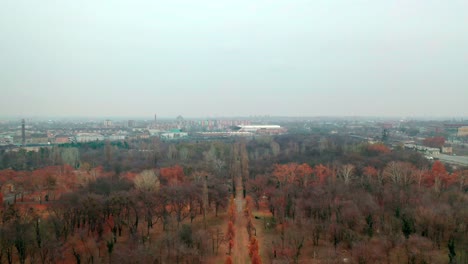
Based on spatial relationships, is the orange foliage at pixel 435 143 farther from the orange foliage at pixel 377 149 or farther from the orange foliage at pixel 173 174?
Result: the orange foliage at pixel 173 174

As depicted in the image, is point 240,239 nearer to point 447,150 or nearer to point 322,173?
point 322,173

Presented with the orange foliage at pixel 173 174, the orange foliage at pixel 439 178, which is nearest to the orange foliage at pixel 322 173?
the orange foliage at pixel 439 178

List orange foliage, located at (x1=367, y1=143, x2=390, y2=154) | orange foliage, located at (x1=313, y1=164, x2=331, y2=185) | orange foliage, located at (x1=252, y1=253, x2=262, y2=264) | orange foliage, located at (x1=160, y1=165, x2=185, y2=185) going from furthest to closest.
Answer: orange foliage, located at (x1=367, y1=143, x2=390, y2=154)
orange foliage, located at (x1=160, y1=165, x2=185, y2=185)
orange foliage, located at (x1=313, y1=164, x2=331, y2=185)
orange foliage, located at (x1=252, y1=253, x2=262, y2=264)

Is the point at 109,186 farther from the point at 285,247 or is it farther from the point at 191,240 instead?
the point at 285,247

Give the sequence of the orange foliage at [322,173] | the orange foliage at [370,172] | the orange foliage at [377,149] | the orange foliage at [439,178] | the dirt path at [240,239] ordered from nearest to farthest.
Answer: the dirt path at [240,239]
the orange foliage at [439,178]
the orange foliage at [322,173]
the orange foliage at [370,172]
the orange foliage at [377,149]

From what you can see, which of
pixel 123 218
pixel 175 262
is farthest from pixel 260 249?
pixel 123 218

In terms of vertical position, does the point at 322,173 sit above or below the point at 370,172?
below

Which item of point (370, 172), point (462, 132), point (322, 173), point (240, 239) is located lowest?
point (240, 239)

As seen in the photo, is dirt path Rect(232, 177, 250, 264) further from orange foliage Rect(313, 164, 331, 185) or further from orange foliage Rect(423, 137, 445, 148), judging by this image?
orange foliage Rect(423, 137, 445, 148)

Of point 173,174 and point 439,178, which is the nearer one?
point 439,178

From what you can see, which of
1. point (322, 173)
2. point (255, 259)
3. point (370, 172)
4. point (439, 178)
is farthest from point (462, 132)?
point (255, 259)

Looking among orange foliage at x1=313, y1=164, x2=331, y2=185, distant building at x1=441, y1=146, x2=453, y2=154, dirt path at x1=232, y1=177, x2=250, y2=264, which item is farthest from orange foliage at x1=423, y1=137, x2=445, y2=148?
dirt path at x1=232, y1=177, x2=250, y2=264
